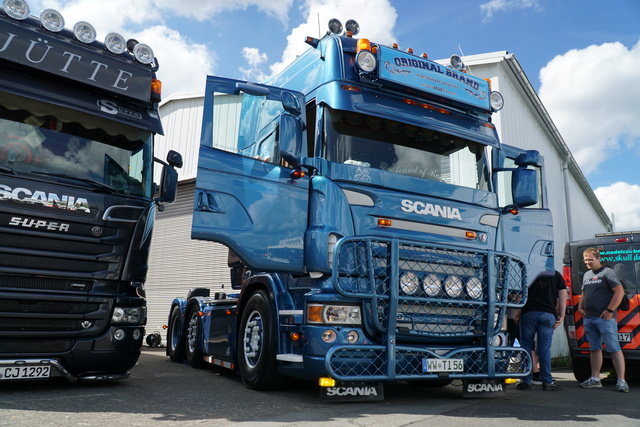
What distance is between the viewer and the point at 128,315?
579 centimetres

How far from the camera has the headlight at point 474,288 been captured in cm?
552

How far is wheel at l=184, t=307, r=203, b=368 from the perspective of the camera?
827cm

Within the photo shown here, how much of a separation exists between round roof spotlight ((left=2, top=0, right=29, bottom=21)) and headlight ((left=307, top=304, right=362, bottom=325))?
4.10 m

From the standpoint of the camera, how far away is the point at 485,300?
5566 millimetres

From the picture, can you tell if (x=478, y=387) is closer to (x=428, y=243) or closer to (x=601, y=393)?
(x=428, y=243)

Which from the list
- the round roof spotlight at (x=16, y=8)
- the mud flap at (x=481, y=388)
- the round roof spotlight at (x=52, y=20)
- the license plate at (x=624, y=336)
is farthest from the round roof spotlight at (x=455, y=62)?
the round roof spotlight at (x=16, y=8)

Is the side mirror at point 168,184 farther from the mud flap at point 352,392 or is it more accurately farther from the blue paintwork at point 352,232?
the mud flap at point 352,392

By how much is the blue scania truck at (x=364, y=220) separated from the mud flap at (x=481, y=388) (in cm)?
3

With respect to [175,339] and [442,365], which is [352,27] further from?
[175,339]

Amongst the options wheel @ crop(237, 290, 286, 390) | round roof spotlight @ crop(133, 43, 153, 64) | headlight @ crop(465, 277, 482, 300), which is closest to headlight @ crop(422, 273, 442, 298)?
headlight @ crop(465, 277, 482, 300)

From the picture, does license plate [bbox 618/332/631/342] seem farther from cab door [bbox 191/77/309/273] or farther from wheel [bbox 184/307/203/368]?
wheel [bbox 184/307/203/368]

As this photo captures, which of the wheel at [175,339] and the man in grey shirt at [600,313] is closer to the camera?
the man in grey shirt at [600,313]

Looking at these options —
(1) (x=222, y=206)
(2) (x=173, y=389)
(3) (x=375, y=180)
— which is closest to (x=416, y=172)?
(3) (x=375, y=180)

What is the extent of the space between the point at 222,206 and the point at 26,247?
190cm
